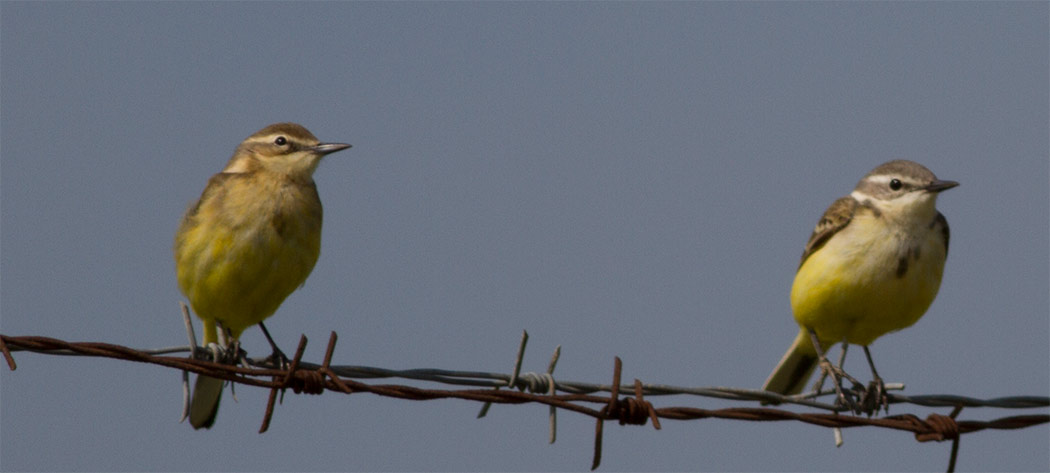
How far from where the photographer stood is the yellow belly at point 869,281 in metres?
8.27

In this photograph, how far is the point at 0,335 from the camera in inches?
187

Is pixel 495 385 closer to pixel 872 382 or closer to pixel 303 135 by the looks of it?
pixel 872 382

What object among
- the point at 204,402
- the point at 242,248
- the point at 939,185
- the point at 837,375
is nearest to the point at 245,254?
the point at 242,248

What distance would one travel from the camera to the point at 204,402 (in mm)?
8328

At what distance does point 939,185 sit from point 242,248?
5125mm

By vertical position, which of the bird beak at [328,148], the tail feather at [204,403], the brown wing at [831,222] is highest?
the bird beak at [328,148]

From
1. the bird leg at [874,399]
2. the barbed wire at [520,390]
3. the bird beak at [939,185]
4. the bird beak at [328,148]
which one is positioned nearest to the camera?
the barbed wire at [520,390]

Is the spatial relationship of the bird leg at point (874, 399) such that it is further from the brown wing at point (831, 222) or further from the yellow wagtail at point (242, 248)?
the yellow wagtail at point (242, 248)

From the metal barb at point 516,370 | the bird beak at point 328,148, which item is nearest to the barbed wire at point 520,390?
the metal barb at point 516,370

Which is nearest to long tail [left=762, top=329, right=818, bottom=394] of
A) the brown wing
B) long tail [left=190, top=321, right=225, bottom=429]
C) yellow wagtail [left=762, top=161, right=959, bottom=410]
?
yellow wagtail [left=762, top=161, right=959, bottom=410]

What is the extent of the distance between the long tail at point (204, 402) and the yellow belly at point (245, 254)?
20.4 inches

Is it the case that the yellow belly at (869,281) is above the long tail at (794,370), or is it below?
above

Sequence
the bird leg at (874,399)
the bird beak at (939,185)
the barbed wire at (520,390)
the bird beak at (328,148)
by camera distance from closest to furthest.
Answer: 1. the barbed wire at (520,390)
2. the bird leg at (874,399)
3. the bird beak at (939,185)
4. the bird beak at (328,148)

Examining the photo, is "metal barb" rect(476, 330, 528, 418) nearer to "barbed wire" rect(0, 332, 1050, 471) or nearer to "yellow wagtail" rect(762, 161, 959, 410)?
"barbed wire" rect(0, 332, 1050, 471)
